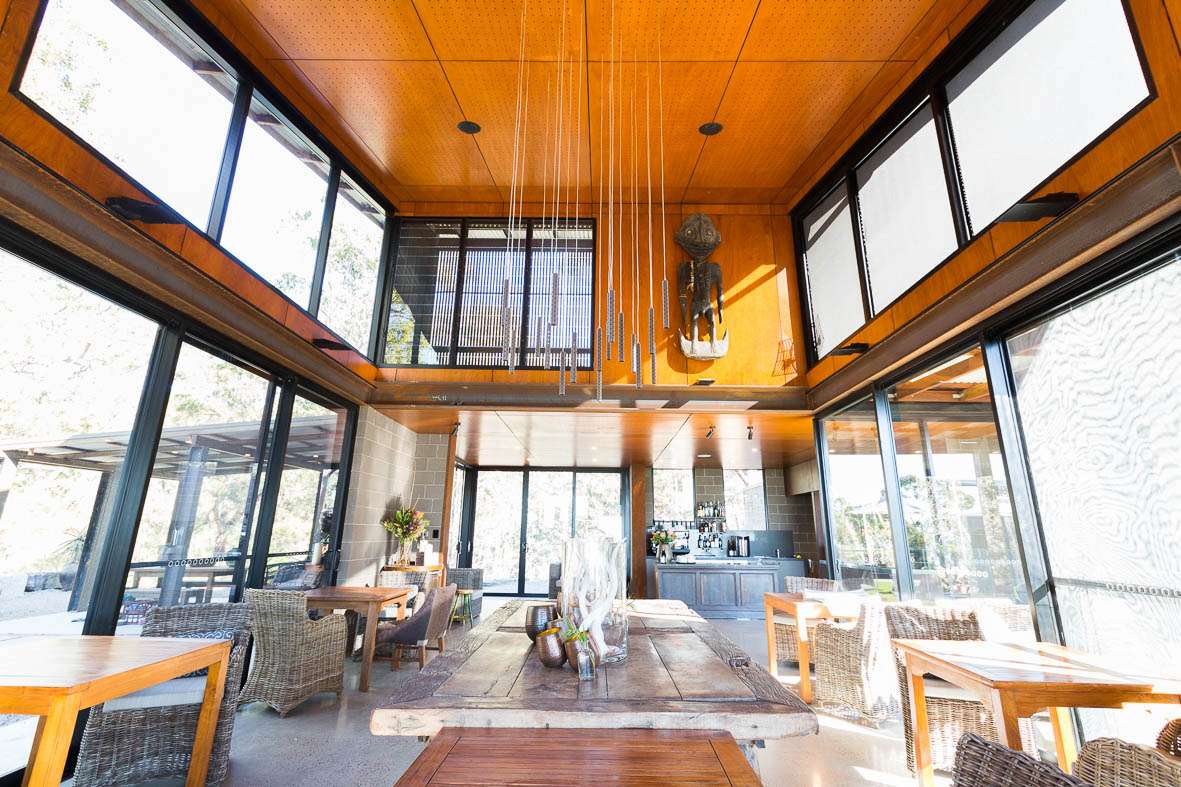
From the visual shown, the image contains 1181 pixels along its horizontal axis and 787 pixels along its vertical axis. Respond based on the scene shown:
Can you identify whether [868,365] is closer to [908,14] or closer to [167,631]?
[908,14]

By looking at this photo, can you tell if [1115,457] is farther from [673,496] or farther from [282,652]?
[673,496]

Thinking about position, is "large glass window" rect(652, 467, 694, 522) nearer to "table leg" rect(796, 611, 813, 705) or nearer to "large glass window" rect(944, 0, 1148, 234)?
"table leg" rect(796, 611, 813, 705)

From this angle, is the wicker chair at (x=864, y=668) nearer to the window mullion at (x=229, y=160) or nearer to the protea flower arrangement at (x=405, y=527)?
the protea flower arrangement at (x=405, y=527)

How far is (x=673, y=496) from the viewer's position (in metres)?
10.9

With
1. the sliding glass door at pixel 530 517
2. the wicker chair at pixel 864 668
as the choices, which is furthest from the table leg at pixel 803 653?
the sliding glass door at pixel 530 517

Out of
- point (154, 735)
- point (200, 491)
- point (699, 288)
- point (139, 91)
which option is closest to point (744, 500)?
point (699, 288)

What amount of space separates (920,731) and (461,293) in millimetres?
5826

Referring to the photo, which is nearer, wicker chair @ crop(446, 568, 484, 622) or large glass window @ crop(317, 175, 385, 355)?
large glass window @ crop(317, 175, 385, 355)

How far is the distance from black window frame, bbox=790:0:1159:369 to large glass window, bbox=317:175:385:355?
511 centimetres

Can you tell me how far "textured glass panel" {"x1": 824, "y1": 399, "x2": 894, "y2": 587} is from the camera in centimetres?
479

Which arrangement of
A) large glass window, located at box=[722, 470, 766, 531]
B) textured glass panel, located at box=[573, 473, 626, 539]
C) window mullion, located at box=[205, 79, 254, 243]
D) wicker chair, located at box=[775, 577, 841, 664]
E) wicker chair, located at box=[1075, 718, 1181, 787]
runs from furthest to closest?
1. textured glass panel, located at box=[573, 473, 626, 539]
2. large glass window, located at box=[722, 470, 766, 531]
3. wicker chair, located at box=[775, 577, 841, 664]
4. window mullion, located at box=[205, 79, 254, 243]
5. wicker chair, located at box=[1075, 718, 1181, 787]

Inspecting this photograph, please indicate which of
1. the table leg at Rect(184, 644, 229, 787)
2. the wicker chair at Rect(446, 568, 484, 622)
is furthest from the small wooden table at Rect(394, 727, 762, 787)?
the wicker chair at Rect(446, 568, 484, 622)

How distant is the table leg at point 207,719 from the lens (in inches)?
101

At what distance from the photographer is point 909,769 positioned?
3.00 m
